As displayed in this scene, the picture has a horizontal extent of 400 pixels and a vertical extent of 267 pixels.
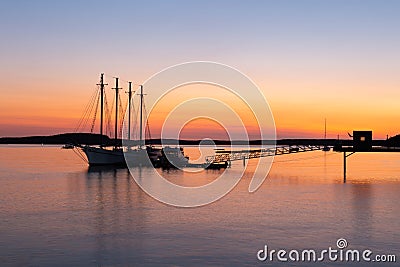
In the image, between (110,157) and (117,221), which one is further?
(110,157)

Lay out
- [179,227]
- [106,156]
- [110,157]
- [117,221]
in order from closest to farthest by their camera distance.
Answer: [179,227]
[117,221]
[110,157]
[106,156]

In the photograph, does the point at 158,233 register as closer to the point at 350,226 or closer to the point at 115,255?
the point at 115,255

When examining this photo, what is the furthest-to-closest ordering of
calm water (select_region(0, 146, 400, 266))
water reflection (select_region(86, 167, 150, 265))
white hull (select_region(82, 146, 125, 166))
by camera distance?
white hull (select_region(82, 146, 125, 166)), water reflection (select_region(86, 167, 150, 265)), calm water (select_region(0, 146, 400, 266))

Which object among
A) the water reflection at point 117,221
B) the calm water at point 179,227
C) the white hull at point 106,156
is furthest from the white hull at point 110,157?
the calm water at point 179,227

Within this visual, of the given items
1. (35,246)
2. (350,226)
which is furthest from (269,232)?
(35,246)

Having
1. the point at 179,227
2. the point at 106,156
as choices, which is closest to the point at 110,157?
the point at 106,156

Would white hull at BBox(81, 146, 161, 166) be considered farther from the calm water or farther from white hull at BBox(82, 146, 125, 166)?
the calm water

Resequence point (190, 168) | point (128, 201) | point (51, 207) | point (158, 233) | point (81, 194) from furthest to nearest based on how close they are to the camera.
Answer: point (190, 168)
point (81, 194)
point (128, 201)
point (51, 207)
point (158, 233)

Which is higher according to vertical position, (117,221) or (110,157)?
(110,157)

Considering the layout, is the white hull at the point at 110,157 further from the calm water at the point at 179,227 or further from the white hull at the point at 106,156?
the calm water at the point at 179,227

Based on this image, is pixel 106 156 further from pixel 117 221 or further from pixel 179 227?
pixel 179 227

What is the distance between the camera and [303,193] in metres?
45.6

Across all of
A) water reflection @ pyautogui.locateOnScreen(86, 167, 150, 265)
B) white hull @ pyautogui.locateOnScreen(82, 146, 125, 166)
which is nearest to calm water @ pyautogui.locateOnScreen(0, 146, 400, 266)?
water reflection @ pyautogui.locateOnScreen(86, 167, 150, 265)

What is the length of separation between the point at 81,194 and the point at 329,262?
92.3 ft
